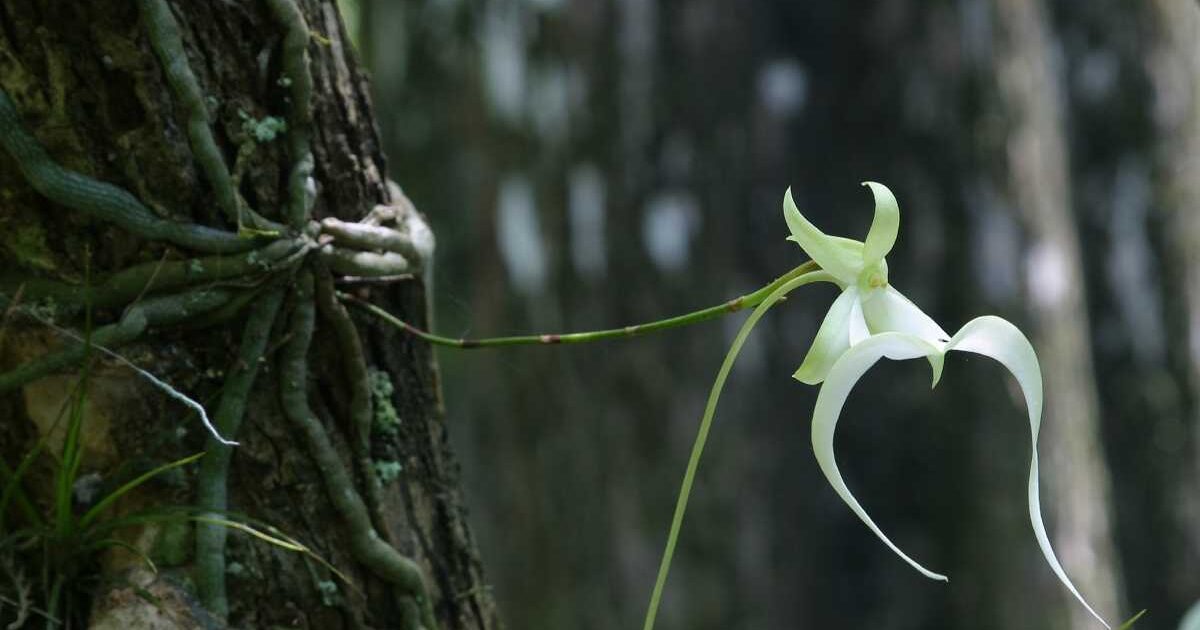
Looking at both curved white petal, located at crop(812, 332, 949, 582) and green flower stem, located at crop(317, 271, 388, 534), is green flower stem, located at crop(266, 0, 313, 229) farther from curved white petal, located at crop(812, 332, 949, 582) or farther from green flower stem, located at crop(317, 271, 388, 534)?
curved white petal, located at crop(812, 332, 949, 582)

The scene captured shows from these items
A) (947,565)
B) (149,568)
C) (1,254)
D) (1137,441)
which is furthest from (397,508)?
(1137,441)

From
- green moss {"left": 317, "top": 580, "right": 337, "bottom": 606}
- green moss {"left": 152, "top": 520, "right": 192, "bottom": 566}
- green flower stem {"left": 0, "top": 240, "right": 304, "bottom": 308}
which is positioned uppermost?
green flower stem {"left": 0, "top": 240, "right": 304, "bottom": 308}

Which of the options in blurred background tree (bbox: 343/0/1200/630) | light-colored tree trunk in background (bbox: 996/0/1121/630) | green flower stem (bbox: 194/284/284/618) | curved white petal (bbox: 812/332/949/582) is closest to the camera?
curved white petal (bbox: 812/332/949/582)

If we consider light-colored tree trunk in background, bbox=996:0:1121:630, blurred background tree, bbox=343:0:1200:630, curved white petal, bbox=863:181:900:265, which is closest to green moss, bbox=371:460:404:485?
curved white petal, bbox=863:181:900:265

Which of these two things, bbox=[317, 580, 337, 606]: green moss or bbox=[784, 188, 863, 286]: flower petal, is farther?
bbox=[317, 580, 337, 606]: green moss

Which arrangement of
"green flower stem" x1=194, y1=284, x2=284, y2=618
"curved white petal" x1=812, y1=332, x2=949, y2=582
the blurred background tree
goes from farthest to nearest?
the blurred background tree < "green flower stem" x1=194, y1=284, x2=284, y2=618 < "curved white petal" x1=812, y1=332, x2=949, y2=582

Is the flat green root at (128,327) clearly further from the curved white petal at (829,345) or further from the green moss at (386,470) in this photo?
the curved white petal at (829,345)
